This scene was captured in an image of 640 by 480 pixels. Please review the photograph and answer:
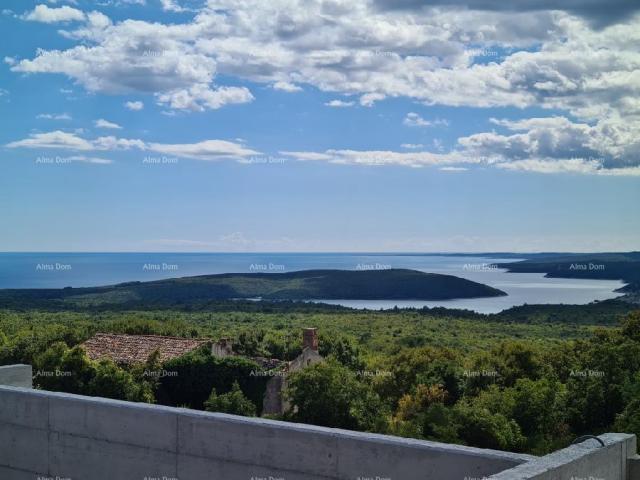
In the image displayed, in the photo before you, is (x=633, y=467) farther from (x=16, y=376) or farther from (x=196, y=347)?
(x=196, y=347)

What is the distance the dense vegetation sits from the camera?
1739 centimetres

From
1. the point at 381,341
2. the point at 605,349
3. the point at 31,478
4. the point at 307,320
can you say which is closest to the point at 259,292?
the point at 307,320

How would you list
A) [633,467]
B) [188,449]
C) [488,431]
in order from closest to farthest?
[633,467] → [188,449] → [488,431]

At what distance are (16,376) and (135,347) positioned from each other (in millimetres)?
21291

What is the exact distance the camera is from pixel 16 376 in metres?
8.02

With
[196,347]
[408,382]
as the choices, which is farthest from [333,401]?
[196,347]

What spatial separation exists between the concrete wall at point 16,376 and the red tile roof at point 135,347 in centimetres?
1861

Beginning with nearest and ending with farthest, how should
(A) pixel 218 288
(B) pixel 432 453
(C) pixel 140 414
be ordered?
(B) pixel 432 453 < (C) pixel 140 414 < (A) pixel 218 288

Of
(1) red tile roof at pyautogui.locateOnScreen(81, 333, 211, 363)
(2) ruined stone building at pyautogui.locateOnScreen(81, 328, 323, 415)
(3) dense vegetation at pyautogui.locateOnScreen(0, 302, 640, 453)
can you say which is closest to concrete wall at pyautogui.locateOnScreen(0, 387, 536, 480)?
(3) dense vegetation at pyautogui.locateOnScreen(0, 302, 640, 453)

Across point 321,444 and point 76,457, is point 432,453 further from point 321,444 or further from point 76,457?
point 76,457

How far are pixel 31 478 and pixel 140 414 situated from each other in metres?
1.55

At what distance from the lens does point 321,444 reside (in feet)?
18.7

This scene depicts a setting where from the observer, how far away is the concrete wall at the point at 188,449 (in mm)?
5352

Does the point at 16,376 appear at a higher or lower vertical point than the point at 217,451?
higher
